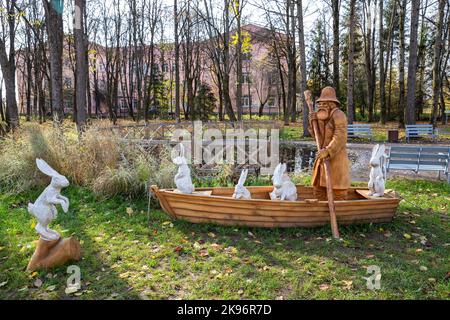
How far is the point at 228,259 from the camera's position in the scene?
4.57 metres

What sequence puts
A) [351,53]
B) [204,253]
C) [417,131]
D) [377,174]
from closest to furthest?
[204,253], [377,174], [417,131], [351,53]

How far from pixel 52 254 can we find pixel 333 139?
4.18 metres

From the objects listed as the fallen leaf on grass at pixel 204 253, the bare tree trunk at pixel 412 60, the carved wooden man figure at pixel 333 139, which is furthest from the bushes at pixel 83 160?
the bare tree trunk at pixel 412 60

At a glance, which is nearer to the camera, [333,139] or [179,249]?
[179,249]

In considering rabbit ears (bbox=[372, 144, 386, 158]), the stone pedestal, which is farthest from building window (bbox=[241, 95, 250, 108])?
the stone pedestal

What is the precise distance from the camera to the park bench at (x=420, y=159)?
8.23m

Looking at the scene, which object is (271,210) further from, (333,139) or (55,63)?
(55,63)

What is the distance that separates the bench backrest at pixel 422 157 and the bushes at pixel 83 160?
5.41 meters

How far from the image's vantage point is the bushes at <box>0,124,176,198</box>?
24.1 feet

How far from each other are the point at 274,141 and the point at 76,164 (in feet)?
28.4

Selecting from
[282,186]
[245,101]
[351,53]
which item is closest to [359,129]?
[351,53]

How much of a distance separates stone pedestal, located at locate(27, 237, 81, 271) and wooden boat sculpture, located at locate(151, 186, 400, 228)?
60.8 inches

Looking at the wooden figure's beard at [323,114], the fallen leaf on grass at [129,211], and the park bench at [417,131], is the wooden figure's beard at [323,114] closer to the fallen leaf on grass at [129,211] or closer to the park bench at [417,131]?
the fallen leaf on grass at [129,211]

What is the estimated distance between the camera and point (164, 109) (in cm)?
4153
